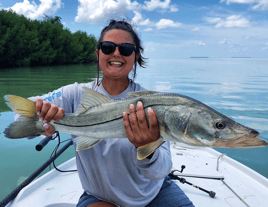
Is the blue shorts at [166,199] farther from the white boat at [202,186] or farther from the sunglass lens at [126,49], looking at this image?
the sunglass lens at [126,49]

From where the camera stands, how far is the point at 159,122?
5.63 ft

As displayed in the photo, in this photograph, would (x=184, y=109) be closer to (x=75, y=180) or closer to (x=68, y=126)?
(x=68, y=126)

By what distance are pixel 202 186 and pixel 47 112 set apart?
9.78ft

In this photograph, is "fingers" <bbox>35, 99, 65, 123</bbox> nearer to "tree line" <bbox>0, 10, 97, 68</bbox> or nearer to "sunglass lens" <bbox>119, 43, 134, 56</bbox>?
"sunglass lens" <bbox>119, 43, 134, 56</bbox>

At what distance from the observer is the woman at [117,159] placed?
6.89 ft

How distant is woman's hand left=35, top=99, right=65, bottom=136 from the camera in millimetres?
1960

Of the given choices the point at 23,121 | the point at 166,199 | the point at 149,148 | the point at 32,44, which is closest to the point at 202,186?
the point at 166,199

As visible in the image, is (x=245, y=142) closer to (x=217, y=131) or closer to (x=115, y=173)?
(x=217, y=131)

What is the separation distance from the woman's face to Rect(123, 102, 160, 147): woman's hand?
0.82 m

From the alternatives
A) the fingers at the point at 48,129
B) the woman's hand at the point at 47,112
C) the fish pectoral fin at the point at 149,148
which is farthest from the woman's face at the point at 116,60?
the fish pectoral fin at the point at 149,148

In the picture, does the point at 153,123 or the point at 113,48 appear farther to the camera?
the point at 113,48

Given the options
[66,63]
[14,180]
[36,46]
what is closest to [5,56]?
[36,46]

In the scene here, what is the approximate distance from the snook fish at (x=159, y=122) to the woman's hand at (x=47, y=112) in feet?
0.15

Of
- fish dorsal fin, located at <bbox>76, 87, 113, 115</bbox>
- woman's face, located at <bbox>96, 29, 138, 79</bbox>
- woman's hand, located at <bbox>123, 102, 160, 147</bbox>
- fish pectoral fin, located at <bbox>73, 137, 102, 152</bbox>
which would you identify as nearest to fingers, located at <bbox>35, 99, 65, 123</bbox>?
fish dorsal fin, located at <bbox>76, 87, 113, 115</bbox>
